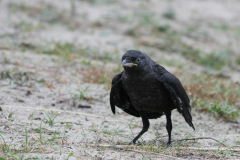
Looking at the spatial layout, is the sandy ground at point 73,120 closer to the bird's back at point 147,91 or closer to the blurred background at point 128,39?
the blurred background at point 128,39

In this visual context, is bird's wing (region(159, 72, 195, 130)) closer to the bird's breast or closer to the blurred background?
the bird's breast

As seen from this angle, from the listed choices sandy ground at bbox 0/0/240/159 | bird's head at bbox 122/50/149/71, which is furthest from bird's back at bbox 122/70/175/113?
sandy ground at bbox 0/0/240/159

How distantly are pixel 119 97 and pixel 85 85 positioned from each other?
1663 millimetres

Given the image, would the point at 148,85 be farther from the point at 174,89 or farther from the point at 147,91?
the point at 174,89

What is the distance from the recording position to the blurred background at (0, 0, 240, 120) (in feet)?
19.2

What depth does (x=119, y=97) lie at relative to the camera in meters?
3.99

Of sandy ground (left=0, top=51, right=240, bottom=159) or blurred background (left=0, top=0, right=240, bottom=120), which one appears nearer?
sandy ground (left=0, top=51, right=240, bottom=159)

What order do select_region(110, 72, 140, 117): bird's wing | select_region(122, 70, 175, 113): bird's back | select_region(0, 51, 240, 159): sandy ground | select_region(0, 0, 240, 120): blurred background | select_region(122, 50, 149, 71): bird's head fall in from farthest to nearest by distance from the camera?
select_region(0, 0, 240, 120): blurred background, select_region(110, 72, 140, 117): bird's wing, select_region(0, 51, 240, 159): sandy ground, select_region(122, 70, 175, 113): bird's back, select_region(122, 50, 149, 71): bird's head

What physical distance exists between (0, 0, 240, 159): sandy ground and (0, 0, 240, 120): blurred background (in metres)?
0.03

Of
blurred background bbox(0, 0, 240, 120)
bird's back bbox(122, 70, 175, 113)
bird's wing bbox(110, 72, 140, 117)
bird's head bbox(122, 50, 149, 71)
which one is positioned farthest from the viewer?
blurred background bbox(0, 0, 240, 120)

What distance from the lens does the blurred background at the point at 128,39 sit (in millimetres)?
5848

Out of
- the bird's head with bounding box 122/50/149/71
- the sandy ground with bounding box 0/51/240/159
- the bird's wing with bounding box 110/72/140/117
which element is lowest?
the sandy ground with bounding box 0/51/240/159

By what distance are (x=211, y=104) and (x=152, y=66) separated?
6.10 feet

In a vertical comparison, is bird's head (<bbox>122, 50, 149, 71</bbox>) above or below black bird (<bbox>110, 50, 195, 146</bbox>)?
above
